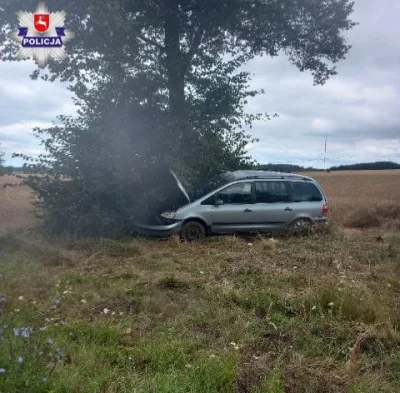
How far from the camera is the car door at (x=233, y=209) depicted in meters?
11.4

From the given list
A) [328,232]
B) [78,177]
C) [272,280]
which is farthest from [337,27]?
[272,280]

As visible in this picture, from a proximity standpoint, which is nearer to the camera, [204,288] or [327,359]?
[327,359]

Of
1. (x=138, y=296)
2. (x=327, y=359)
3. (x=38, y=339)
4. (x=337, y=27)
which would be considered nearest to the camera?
(x=38, y=339)

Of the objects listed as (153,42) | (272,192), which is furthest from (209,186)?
(153,42)

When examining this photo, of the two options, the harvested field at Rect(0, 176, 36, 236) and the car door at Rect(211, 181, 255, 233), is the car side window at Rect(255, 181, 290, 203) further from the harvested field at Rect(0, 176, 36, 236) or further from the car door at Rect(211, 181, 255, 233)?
the harvested field at Rect(0, 176, 36, 236)

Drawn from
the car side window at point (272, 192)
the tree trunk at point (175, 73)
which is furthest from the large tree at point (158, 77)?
the car side window at point (272, 192)

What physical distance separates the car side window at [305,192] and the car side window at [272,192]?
24cm

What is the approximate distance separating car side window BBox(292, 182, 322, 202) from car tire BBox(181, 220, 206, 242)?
2.73 metres

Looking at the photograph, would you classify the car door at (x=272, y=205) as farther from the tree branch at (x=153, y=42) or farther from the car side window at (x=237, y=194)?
the tree branch at (x=153, y=42)

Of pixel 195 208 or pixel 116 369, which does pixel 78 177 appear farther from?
pixel 116 369

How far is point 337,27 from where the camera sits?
16.1 m

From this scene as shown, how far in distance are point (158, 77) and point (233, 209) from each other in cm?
425

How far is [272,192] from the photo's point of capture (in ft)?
39.2

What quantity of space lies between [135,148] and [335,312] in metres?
7.30
